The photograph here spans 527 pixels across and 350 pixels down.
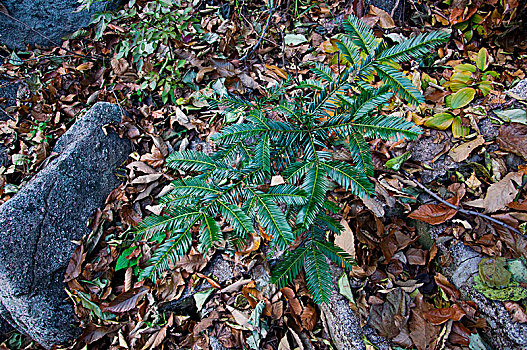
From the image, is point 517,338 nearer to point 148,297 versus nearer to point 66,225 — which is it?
point 148,297

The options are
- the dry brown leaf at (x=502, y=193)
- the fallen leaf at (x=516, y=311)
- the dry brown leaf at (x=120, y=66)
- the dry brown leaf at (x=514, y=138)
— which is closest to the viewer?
the fallen leaf at (x=516, y=311)

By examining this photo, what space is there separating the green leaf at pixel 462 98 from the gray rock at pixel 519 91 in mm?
247

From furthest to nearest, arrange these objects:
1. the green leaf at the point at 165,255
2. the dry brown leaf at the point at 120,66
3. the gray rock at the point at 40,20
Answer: the gray rock at the point at 40,20, the dry brown leaf at the point at 120,66, the green leaf at the point at 165,255

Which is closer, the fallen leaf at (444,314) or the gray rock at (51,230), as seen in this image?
the fallen leaf at (444,314)

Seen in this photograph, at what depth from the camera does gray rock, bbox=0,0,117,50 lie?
3.22 meters

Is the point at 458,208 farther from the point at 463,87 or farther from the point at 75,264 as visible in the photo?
the point at 75,264

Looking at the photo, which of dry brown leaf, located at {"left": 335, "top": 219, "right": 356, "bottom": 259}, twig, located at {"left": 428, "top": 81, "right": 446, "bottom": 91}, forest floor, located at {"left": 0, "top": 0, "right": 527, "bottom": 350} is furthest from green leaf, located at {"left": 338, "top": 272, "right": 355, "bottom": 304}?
twig, located at {"left": 428, "top": 81, "right": 446, "bottom": 91}

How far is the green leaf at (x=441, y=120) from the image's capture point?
203 cm

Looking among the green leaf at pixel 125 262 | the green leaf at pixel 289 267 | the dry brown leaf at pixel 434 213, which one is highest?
the green leaf at pixel 289 267

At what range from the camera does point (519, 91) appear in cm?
203

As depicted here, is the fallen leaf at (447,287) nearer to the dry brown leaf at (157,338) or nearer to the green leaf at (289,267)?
the green leaf at (289,267)

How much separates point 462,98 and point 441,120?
210 mm

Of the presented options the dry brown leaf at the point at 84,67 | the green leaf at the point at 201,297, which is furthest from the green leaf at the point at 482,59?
the dry brown leaf at the point at 84,67

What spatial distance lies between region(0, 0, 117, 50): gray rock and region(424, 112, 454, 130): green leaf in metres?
3.38
